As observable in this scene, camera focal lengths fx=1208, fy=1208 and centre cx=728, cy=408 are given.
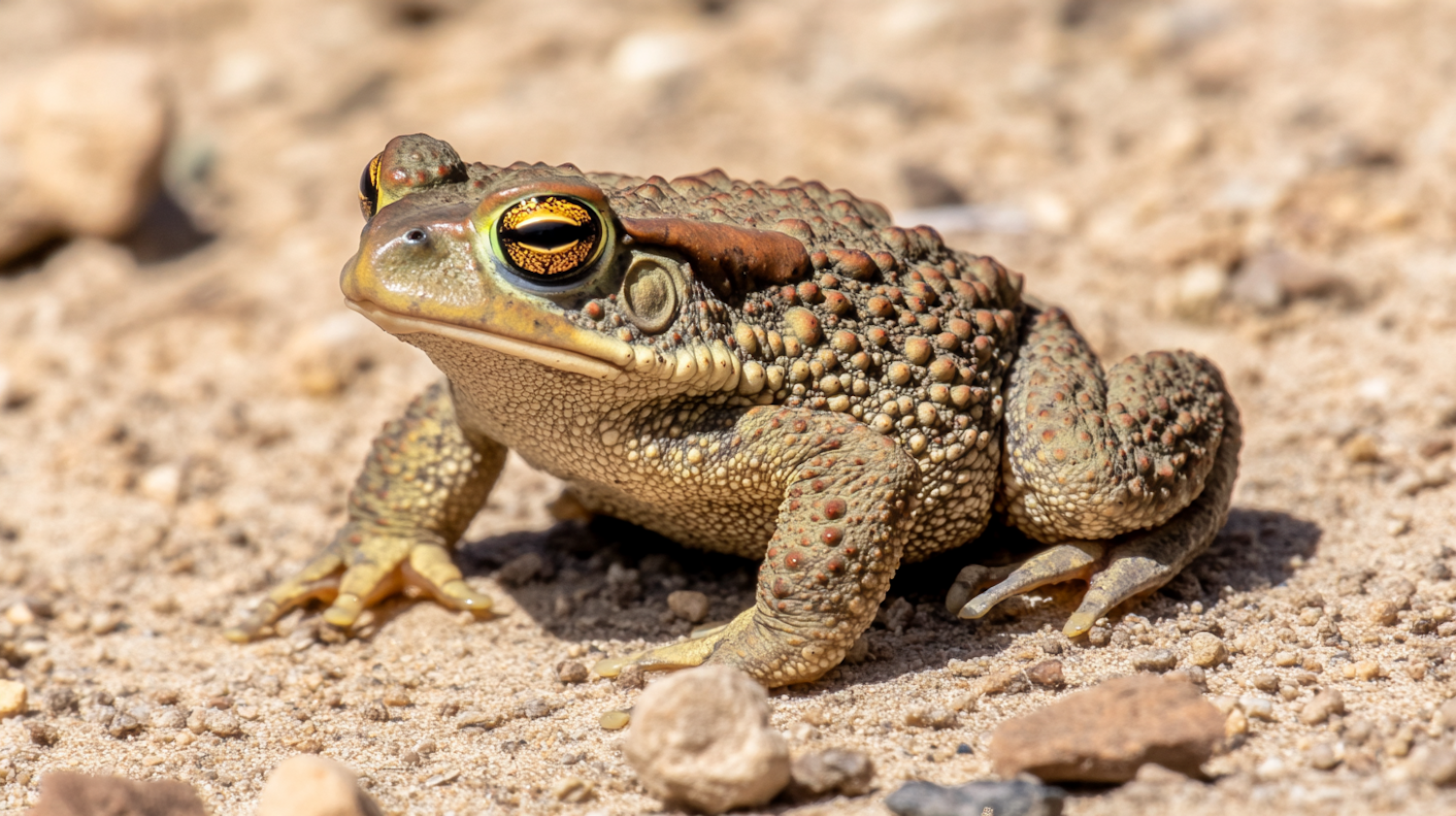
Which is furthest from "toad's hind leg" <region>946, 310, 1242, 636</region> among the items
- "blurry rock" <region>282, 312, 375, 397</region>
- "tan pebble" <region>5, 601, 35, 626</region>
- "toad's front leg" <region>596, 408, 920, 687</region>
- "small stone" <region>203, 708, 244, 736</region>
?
"blurry rock" <region>282, 312, 375, 397</region>

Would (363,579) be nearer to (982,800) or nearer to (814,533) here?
(814,533)

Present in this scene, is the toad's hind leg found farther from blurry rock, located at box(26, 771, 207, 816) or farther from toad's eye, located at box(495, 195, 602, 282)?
blurry rock, located at box(26, 771, 207, 816)

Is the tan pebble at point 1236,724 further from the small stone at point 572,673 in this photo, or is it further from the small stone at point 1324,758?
the small stone at point 572,673

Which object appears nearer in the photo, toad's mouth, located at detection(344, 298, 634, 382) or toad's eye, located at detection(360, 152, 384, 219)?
toad's mouth, located at detection(344, 298, 634, 382)

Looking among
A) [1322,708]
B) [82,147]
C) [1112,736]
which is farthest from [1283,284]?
[82,147]

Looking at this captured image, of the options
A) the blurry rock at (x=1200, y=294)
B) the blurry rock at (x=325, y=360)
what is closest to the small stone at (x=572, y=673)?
the blurry rock at (x=325, y=360)

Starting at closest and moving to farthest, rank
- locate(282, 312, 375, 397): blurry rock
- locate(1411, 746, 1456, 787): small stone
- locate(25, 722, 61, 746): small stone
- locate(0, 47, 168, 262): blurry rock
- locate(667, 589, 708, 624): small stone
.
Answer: locate(1411, 746, 1456, 787): small stone → locate(25, 722, 61, 746): small stone → locate(667, 589, 708, 624): small stone → locate(282, 312, 375, 397): blurry rock → locate(0, 47, 168, 262): blurry rock
